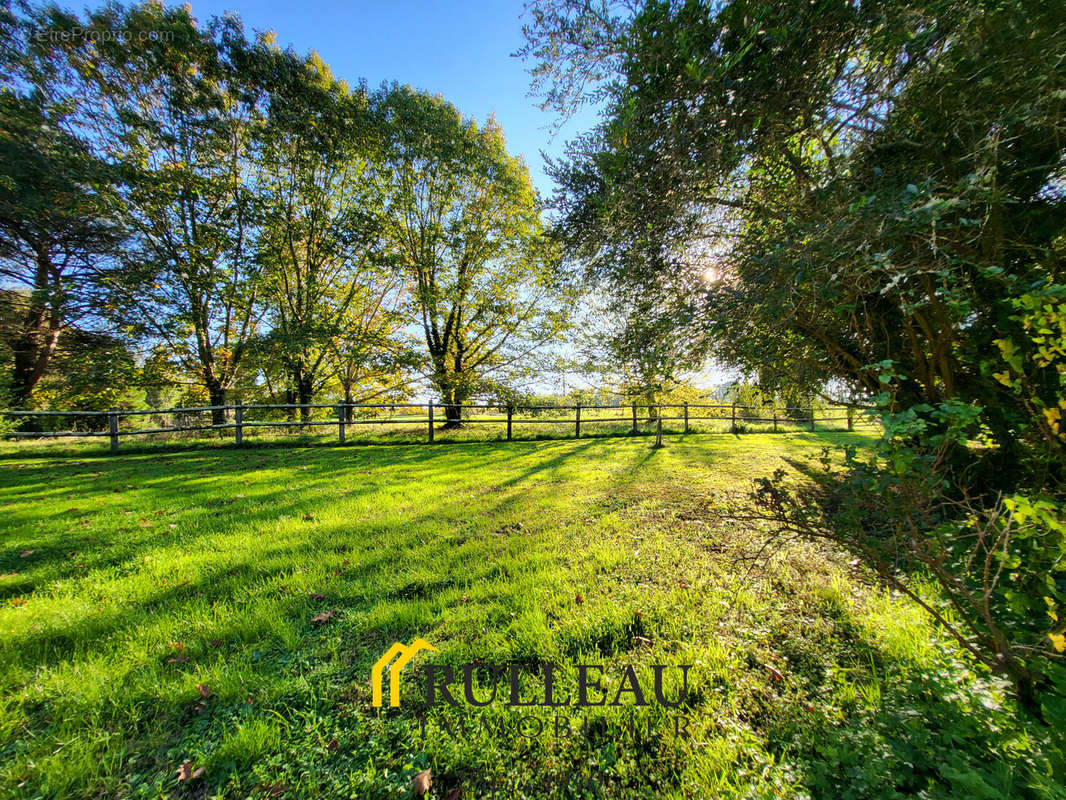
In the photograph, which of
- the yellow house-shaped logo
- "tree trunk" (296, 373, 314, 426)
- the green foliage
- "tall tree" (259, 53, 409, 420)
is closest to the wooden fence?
"tree trunk" (296, 373, 314, 426)

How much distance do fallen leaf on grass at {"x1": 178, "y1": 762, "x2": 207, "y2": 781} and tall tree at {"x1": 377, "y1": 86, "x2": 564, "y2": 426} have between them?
1052cm

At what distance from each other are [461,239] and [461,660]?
42.4ft

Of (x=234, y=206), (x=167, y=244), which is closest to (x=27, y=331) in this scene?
(x=167, y=244)

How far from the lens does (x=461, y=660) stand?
1960 mm

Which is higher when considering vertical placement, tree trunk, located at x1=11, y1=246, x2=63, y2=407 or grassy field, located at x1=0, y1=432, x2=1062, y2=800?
tree trunk, located at x1=11, y1=246, x2=63, y2=407

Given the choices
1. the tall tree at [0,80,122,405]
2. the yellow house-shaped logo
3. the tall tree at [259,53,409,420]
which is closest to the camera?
the yellow house-shaped logo

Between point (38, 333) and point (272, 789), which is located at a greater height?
point (38, 333)

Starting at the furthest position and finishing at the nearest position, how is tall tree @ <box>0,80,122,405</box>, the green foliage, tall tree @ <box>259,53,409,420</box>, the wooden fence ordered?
tall tree @ <box>259,53,409,420</box> → the wooden fence → tall tree @ <box>0,80,122,405</box> → the green foliage

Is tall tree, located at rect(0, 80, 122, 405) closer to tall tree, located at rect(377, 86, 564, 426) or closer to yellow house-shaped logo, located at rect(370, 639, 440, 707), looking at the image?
tall tree, located at rect(377, 86, 564, 426)

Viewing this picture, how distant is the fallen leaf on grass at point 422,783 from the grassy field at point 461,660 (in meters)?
0.03

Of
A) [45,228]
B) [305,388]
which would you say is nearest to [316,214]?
[305,388]

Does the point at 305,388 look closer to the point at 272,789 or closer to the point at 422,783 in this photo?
the point at 272,789

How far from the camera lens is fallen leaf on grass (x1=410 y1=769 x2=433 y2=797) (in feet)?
4.42

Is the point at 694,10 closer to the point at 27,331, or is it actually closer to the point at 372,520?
the point at 372,520
